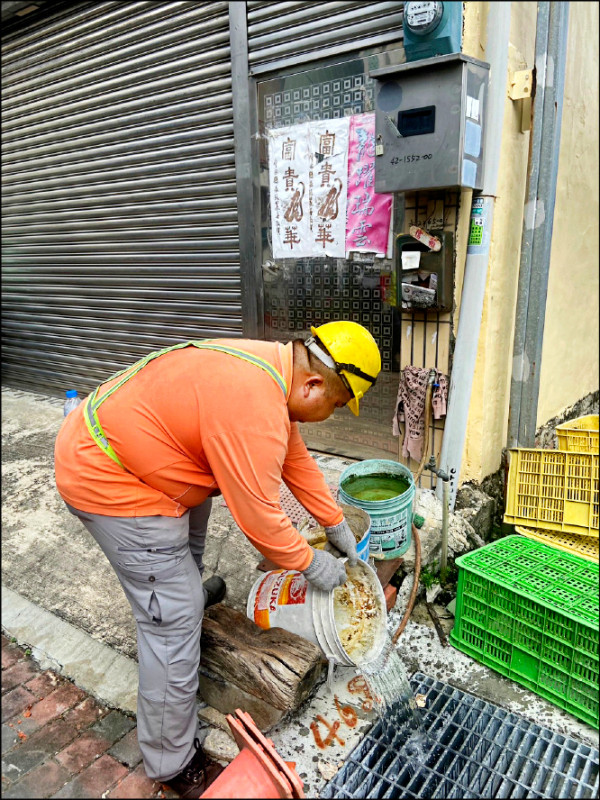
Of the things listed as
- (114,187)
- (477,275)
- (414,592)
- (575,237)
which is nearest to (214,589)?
(414,592)

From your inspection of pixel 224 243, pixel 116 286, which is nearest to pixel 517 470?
pixel 224 243

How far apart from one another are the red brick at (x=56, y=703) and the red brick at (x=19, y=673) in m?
0.19

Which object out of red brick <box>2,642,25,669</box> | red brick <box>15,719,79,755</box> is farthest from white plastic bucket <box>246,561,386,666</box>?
red brick <box>2,642,25,669</box>

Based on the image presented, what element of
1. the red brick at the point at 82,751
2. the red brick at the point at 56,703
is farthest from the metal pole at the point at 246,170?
the red brick at the point at 82,751

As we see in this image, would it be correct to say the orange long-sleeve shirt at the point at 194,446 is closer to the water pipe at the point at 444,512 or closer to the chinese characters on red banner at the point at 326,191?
the water pipe at the point at 444,512

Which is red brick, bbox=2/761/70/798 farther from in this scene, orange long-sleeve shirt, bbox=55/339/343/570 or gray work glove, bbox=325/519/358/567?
gray work glove, bbox=325/519/358/567

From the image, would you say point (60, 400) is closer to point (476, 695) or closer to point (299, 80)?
point (299, 80)

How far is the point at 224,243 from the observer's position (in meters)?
5.66

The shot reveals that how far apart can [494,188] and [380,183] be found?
78 centimetres

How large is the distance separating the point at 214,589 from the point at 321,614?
1002mm

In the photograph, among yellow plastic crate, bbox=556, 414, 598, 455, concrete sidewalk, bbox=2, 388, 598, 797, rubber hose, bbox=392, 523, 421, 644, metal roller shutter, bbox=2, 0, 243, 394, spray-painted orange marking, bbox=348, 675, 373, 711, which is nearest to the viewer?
concrete sidewalk, bbox=2, 388, 598, 797

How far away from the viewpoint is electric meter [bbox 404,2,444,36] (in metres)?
3.41

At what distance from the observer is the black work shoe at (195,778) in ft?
7.98

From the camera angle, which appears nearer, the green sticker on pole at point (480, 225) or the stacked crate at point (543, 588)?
the stacked crate at point (543, 588)
